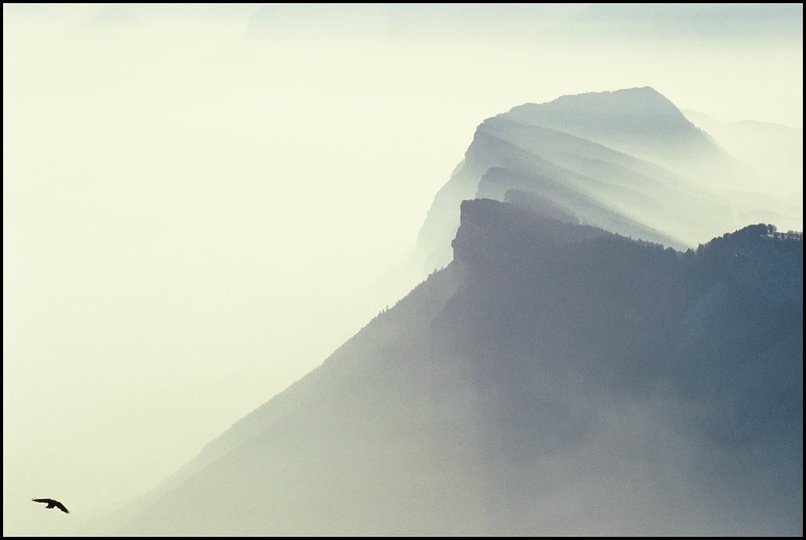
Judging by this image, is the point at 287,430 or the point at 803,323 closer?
the point at 803,323

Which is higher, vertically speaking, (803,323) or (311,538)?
(803,323)

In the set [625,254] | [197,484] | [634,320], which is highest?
[625,254]

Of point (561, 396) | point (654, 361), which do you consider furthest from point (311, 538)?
point (654, 361)

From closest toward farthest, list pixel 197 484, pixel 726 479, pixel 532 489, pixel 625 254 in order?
1. pixel 726 479
2. pixel 532 489
3. pixel 625 254
4. pixel 197 484

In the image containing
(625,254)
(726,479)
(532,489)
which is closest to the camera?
(726,479)

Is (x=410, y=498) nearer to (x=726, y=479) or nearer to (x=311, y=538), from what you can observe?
(x=311, y=538)
